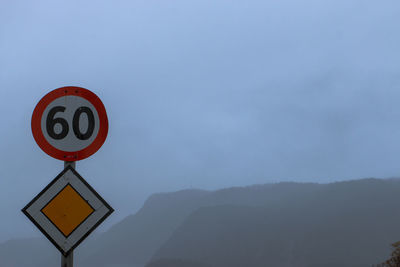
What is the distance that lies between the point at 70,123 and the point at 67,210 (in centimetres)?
89

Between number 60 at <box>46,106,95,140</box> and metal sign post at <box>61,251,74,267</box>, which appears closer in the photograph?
metal sign post at <box>61,251,74,267</box>

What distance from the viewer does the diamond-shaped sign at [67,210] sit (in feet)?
13.4

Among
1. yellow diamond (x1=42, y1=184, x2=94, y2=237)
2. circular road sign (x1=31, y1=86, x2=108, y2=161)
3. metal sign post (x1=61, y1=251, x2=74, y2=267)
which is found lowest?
metal sign post (x1=61, y1=251, x2=74, y2=267)

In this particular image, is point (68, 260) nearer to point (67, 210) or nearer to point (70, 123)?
point (67, 210)

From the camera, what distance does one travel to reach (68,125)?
4.42 metres

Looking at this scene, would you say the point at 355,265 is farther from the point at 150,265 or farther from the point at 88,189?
the point at 88,189

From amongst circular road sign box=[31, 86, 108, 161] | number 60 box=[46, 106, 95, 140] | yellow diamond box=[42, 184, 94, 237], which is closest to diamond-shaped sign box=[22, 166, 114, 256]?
yellow diamond box=[42, 184, 94, 237]

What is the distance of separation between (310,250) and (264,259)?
69.2 feet

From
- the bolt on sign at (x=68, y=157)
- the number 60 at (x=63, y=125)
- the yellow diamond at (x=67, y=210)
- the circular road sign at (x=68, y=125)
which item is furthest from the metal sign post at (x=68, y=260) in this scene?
the number 60 at (x=63, y=125)

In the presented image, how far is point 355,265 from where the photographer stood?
176 m

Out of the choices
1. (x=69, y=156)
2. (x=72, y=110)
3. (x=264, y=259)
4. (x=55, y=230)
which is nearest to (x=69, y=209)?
(x=55, y=230)

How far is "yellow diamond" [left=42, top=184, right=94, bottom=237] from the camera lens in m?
4.09

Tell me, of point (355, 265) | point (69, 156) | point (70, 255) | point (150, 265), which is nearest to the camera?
point (70, 255)

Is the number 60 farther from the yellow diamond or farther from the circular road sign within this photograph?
the yellow diamond
